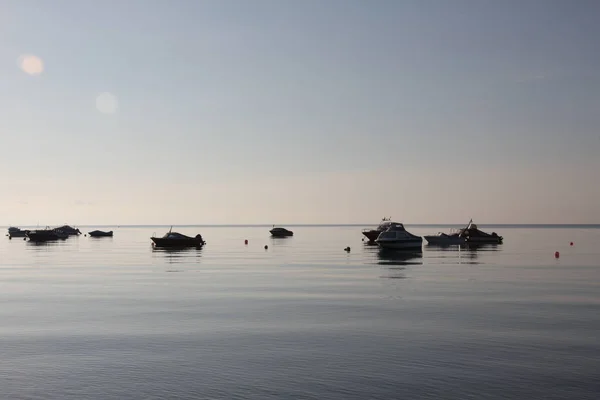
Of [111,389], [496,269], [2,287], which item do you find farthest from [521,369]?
[496,269]

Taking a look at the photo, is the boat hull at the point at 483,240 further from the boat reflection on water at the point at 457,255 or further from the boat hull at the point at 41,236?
the boat hull at the point at 41,236

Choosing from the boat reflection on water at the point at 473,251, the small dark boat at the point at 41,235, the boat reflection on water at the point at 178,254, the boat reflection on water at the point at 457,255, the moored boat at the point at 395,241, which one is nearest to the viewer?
the boat reflection on water at the point at 457,255

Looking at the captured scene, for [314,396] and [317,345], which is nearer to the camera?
[314,396]

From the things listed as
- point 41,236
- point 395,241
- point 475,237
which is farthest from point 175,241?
point 475,237

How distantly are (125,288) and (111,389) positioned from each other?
27894 mm

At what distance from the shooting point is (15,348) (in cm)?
2208

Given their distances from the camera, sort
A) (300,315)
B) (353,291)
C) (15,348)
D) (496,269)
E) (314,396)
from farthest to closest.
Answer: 1. (496,269)
2. (353,291)
3. (300,315)
4. (15,348)
5. (314,396)

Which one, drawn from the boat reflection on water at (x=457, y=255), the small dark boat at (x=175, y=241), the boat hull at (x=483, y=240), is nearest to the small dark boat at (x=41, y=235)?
the small dark boat at (x=175, y=241)

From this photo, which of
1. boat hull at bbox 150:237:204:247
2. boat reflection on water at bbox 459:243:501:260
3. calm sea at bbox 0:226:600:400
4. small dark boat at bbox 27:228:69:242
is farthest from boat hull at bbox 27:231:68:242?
calm sea at bbox 0:226:600:400

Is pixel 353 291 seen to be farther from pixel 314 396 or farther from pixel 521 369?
pixel 314 396

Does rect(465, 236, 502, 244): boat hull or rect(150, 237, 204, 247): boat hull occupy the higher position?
rect(465, 236, 502, 244): boat hull

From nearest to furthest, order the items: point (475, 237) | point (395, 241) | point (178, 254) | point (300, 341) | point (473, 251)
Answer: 1. point (300, 341)
2. point (178, 254)
3. point (395, 241)
4. point (473, 251)
5. point (475, 237)

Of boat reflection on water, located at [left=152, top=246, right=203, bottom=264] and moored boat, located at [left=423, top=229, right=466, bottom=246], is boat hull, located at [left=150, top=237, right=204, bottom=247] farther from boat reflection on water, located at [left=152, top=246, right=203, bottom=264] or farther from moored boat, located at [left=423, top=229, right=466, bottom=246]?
moored boat, located at [left=423, top=229, right=466, bottom=246]

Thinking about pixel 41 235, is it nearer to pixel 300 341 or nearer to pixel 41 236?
pixel 41 236
